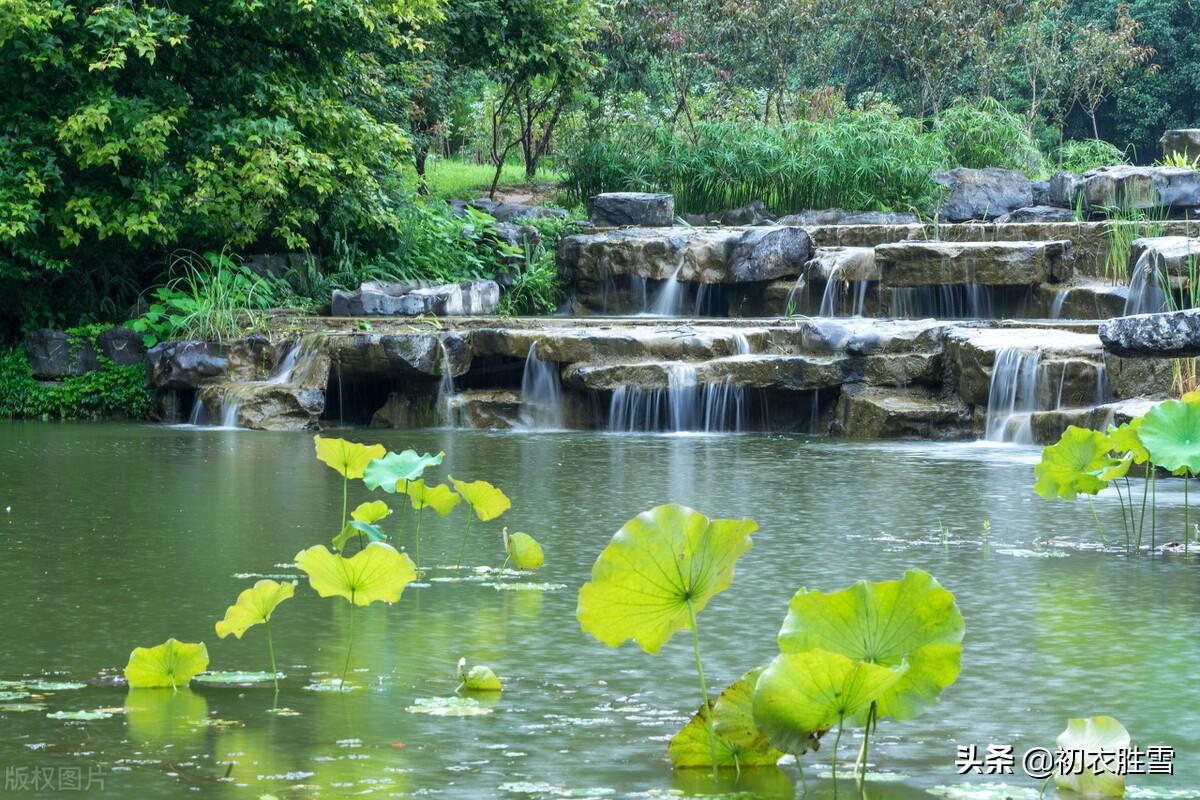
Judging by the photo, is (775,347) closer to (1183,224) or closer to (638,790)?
(1183,224)

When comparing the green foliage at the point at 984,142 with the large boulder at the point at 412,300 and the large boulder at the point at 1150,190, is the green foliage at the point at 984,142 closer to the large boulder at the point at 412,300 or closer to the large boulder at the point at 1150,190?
the large boulder at the point at 1150,190

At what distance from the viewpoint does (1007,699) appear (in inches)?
116

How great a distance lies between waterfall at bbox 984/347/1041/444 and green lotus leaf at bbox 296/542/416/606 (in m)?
7.30

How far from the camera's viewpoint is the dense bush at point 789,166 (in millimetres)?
18266

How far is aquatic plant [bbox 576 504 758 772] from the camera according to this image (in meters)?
2.31

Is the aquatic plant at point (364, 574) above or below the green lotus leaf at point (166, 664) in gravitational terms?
above

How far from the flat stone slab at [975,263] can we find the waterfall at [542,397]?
3.71 meters

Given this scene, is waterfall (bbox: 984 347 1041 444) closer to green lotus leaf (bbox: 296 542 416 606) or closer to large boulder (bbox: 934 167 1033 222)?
green lotus leaf (bbox: 296 542 416 606)

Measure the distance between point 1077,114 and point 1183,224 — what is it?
24.1 metres

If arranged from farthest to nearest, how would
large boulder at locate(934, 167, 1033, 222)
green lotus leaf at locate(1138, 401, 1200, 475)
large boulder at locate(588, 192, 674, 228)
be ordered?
large boulder at locate(934, 167, 1033, 222) < large boulder at locate(588, 192, 674, 228) < green lotus leaf at locate(1138, 401, 1200, 475)

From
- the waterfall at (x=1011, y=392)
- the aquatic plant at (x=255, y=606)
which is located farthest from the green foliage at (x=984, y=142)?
the aquatic plant at (x=255, y=606)

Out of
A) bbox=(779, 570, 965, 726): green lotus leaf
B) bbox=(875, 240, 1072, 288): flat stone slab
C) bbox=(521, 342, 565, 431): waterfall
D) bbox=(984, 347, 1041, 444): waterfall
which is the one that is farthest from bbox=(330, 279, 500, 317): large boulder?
bbox=(779, 570, 965, 726): green lotus leaf

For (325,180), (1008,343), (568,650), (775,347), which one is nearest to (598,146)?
(325,180)

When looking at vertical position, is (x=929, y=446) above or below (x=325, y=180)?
below
